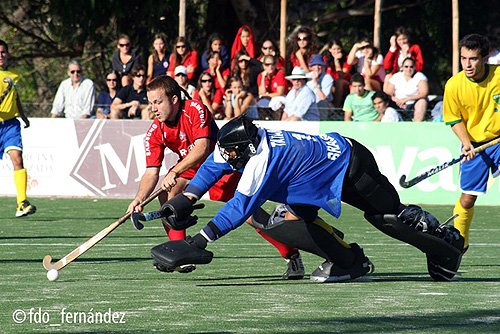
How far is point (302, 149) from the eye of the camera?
6.18 metres

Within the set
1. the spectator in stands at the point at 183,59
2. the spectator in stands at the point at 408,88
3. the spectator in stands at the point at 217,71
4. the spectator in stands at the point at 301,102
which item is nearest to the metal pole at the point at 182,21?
the spectator in stands at the point at 183,59

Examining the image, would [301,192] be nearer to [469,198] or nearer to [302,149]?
[302,149]

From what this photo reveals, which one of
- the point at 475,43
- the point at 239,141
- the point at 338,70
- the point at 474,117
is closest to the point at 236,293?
the point at 239,141

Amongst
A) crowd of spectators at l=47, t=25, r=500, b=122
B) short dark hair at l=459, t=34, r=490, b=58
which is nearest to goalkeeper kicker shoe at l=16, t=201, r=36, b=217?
crowd of spectators at l=47, t=25, r=500, b=122

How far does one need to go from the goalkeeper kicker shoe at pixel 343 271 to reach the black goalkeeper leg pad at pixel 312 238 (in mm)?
45

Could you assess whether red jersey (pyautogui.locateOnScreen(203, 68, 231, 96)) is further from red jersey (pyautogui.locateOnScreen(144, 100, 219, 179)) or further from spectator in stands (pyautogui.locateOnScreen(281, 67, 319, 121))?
red jersey (pyautogui.locateOnScreen(144, 100, 219, 179))

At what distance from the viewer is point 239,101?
1531cm

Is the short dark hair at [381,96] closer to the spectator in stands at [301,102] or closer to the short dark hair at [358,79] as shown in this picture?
the short dark hair at [358,79]

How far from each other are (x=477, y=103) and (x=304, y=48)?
26.2 ft

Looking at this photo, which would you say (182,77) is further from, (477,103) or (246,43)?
(477,103)

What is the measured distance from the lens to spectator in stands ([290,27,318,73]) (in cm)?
1605

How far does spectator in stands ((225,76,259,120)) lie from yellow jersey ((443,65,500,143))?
6.98 metres

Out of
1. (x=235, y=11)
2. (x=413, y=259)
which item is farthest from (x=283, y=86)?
(x=413, y=259)

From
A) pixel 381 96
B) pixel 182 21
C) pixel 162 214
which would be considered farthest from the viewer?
pixel 182 21
